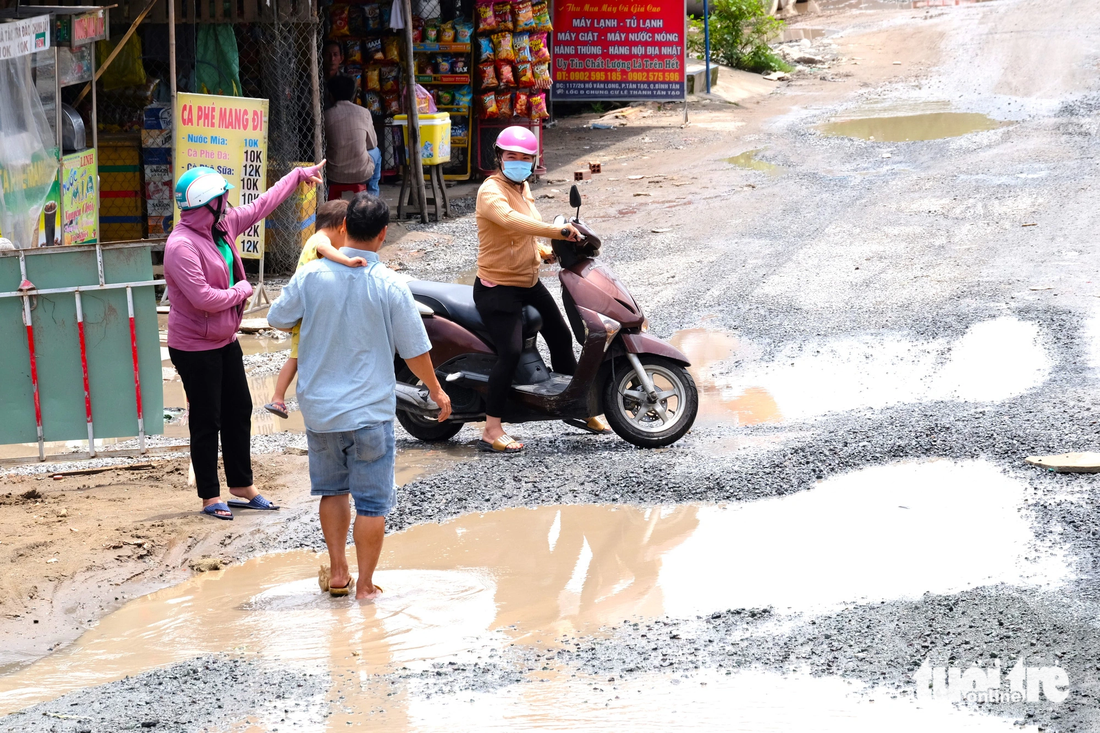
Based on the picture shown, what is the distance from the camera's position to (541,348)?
28.3 ft

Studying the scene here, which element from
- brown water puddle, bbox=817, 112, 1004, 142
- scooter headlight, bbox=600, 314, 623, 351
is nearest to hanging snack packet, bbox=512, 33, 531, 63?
brown water puddle, bbox=817, 112, 1004, 142

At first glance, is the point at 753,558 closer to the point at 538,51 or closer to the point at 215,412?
the point at 215,412

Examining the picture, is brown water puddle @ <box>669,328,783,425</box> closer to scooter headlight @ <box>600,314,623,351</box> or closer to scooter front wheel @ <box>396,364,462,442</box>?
scooter headlight @ <box>600,314,623,351</box>

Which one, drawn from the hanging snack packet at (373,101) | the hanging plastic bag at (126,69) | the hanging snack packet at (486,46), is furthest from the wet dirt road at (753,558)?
the hanging snack packet at (486,46)

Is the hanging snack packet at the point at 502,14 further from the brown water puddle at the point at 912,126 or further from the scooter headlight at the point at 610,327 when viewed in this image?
the scooter headlight at the point at 610,327

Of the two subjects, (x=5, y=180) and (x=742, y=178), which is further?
(x=742, y=178)

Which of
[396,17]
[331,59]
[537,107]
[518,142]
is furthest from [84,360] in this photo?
[537,107]

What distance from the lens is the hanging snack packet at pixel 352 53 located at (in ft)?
46.1

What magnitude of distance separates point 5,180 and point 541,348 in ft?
12.8

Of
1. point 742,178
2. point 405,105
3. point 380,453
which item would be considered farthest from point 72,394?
point 742,178

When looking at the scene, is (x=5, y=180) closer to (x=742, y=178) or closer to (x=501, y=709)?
(x=501, y=709)

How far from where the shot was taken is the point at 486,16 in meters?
14.7

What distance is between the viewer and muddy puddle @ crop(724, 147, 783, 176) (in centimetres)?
1540

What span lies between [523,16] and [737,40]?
11.1 meters
